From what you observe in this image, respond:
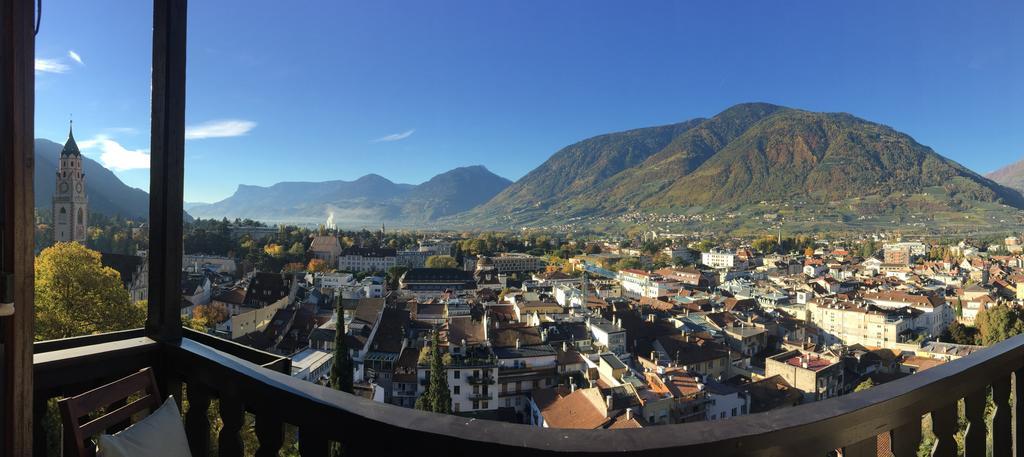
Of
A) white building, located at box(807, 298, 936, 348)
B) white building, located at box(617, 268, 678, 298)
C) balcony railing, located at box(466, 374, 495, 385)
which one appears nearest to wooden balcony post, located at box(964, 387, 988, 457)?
balcony railing, located at box(466, 374, 495, 385)

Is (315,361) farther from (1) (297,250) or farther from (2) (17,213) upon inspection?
A: (1) (297,250)

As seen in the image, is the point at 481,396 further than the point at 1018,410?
Yes

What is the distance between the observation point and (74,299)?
5.52 meters

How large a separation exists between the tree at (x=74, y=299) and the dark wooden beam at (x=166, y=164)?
5660mm

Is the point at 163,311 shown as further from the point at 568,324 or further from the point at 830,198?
the point at 830,198

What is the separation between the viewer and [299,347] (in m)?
14.0

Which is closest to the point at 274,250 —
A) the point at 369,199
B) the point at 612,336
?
the point at 612,336

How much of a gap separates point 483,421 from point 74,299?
698cm

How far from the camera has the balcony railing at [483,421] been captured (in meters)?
0.55

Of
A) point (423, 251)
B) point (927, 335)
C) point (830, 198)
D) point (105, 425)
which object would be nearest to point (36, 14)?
point (105, 425)

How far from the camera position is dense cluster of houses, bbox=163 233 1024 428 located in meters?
11.4

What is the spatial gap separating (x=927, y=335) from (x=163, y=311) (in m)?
25.8

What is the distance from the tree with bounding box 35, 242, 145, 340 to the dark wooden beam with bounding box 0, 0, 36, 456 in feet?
19.9

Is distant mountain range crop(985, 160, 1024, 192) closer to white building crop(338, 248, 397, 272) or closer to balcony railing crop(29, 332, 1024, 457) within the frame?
white building crop(338, 248, 397, 272)
